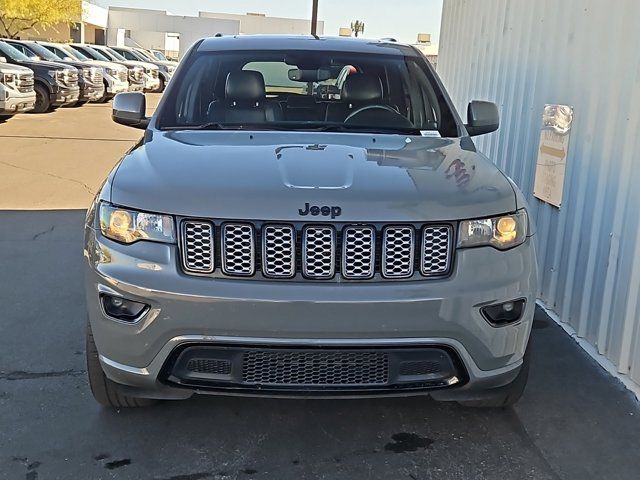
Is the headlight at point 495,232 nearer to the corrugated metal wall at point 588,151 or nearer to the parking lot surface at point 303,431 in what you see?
the parking lot surface at point 303,431

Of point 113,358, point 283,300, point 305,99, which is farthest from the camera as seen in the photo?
point 305,99

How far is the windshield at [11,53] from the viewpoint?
17.6 meters

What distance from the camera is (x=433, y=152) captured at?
3.44 metres

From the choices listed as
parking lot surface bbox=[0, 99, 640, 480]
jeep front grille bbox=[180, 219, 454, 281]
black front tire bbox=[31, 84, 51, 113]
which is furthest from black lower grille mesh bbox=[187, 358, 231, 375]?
black front tire bbox=[31, 84, 51, 113]

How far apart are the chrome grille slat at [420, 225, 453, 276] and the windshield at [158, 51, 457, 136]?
1327 millimetres

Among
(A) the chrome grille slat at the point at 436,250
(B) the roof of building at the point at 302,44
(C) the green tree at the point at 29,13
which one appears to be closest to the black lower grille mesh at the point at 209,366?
(A) the chrome grille slat at the point at 436,250

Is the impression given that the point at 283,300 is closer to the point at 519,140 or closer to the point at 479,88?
the point at 519,140

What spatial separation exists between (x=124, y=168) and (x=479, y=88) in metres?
4.71

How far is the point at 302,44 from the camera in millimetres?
4551

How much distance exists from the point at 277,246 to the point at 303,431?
1.01 meters

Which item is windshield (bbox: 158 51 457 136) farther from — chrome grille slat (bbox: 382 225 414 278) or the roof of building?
chrome grille slat (bbox: 382 225 414 278)

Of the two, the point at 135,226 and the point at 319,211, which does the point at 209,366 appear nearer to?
the point at 135,226

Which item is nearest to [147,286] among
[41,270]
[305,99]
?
[305,99]

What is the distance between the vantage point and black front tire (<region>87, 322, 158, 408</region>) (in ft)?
9.89
